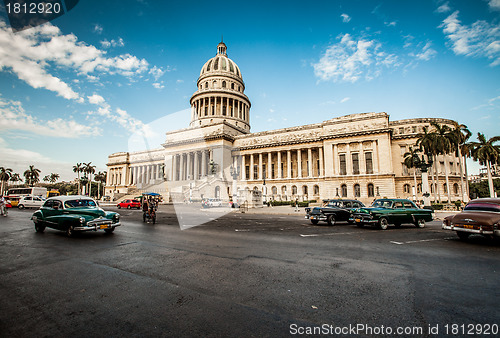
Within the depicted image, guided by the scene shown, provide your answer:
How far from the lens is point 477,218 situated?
9078 mm

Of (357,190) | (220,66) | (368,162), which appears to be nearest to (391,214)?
(357,190)

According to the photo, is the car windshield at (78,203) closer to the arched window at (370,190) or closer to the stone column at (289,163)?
the arched window at (370,190)

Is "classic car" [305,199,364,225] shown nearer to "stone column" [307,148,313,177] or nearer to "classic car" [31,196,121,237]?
"classic car" [31,196,121,237]

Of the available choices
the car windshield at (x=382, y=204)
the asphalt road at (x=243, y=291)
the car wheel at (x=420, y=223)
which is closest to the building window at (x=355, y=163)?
the car wheel at (x=420, y=223)

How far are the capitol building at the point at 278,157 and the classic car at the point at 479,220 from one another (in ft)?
95.6

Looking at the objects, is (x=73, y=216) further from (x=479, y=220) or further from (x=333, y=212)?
(x=479, y=220)

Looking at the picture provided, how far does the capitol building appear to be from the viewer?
4556 centimetres

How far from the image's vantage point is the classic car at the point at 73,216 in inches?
405

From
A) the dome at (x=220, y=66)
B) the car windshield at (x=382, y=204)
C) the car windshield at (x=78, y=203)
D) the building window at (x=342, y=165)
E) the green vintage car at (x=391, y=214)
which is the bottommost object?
the green vintage car at (x=391, y=214)

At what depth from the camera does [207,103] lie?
71562 mm

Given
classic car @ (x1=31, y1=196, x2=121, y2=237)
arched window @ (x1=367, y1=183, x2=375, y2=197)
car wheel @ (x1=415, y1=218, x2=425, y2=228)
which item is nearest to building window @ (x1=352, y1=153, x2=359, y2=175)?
arched window @ (x1=367, y1=183, x2=375, y2=197)

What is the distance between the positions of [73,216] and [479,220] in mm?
15758

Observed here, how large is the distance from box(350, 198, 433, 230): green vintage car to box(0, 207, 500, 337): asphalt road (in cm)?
533

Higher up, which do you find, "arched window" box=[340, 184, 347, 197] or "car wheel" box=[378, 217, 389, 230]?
"arched window" box=[340, 184, 347, 197]
